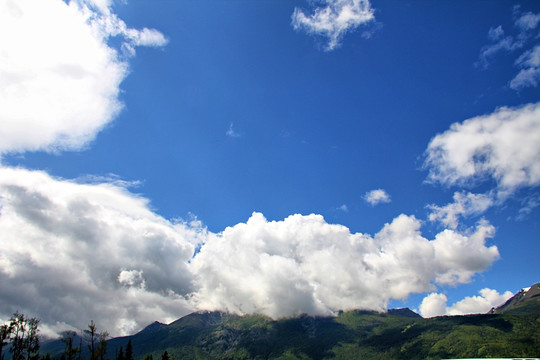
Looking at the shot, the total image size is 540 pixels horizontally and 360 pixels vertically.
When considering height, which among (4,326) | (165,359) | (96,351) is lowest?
(165,359)

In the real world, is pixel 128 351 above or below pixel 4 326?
below

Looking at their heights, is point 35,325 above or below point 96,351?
above

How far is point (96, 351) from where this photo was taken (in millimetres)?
71688

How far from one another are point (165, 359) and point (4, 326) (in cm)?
6406

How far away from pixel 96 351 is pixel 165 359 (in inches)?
2006

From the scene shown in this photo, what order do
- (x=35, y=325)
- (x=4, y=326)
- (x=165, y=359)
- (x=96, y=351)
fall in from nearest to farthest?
1. (x=4, y=326)
2. (x=96, y=351)
3. (x=35, y=325)
4. (x=165, y=359)

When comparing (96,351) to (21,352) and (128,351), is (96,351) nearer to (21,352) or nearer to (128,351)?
(21,352)

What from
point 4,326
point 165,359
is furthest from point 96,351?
point 165,359

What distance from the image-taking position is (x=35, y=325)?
7869 cm

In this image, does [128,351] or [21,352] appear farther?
[128,351]

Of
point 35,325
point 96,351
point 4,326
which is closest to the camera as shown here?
point 4,326

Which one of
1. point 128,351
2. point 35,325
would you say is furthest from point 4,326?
point 128,351

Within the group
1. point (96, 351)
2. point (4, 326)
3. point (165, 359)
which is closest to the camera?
point (4, 326)

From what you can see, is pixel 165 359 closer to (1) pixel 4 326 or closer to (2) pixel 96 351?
(2) pixel 96 351
